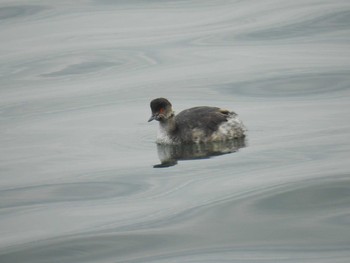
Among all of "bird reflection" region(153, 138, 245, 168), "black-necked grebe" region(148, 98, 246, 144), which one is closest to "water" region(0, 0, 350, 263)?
"bird reflection" region(153, 138, 245, 168)

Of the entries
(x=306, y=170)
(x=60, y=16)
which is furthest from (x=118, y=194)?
(x=60, y=16)

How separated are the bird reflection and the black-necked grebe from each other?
81 mm

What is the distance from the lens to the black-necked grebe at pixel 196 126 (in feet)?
52.1

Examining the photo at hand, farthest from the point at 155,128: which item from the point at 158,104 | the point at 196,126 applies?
the point at 196,126

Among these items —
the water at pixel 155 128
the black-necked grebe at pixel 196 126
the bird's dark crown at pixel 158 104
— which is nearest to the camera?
the water at pixel 155 128

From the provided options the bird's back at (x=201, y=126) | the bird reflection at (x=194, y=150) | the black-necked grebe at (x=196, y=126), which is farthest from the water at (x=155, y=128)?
the bird's back at (x=201, y=126)

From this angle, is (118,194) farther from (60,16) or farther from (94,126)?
(60,16)

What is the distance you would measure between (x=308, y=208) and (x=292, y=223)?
25.1 inches

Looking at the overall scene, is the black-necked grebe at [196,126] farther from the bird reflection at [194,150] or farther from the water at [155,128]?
the water at [155,128]

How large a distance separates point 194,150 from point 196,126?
430mm

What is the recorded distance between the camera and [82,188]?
13.9 m

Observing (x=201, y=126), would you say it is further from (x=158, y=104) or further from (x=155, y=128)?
(x=155, y=128)

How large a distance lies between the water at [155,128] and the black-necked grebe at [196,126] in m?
0.27

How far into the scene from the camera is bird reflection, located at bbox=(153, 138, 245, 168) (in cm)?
1524
